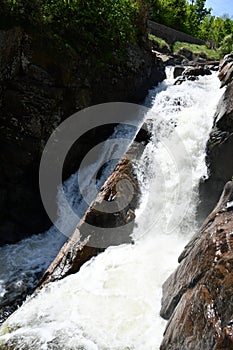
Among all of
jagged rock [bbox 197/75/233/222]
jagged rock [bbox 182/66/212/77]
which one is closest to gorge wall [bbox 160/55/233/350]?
jagged rock [bbox 197/75/233/222]

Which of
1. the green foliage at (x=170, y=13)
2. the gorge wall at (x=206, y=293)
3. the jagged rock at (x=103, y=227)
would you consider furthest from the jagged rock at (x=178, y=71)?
the green foliage at (x=170, y=13)

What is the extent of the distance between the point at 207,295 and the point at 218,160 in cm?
559

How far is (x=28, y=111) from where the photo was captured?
11.8m

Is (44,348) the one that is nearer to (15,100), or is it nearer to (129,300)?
(129,300)

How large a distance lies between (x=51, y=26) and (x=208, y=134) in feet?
21.9

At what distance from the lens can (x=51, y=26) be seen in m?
12.7

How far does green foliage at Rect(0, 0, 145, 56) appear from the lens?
11.9 m

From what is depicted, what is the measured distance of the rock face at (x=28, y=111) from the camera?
11664mm

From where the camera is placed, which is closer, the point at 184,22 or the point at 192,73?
the point at 192,73

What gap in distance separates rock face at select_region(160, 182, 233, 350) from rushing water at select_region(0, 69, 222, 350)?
2.33 feet

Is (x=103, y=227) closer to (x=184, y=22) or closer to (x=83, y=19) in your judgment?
(x=83, y=19)

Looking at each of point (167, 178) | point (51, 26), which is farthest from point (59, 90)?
point (167, 178)

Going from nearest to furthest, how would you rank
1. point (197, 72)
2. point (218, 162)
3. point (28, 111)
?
point (218, 162) < point (28, 111) < point (197, 72)

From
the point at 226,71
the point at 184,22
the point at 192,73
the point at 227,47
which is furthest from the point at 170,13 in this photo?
the point at 226,71
